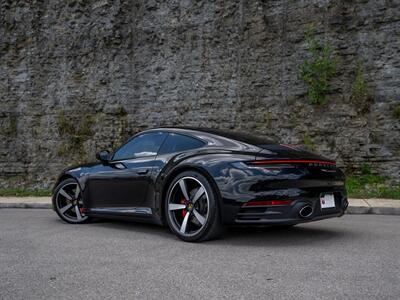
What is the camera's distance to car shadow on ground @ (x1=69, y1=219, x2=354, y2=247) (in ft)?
16.4

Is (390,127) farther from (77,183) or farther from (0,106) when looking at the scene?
(0,106)

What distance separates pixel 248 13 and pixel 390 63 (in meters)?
4.10

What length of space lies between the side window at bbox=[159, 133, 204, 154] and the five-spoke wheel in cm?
171

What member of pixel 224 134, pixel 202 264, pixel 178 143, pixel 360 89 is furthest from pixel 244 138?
pixel 360 89

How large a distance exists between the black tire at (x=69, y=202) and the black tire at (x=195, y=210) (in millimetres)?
1954

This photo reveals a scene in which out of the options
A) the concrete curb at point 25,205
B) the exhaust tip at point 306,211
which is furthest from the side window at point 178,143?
the concrete curb at point 25,205

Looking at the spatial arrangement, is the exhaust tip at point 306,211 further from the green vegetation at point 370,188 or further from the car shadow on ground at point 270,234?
the green vegetation at point 370,188

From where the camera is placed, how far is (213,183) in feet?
15.8

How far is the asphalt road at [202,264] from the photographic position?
317 cm

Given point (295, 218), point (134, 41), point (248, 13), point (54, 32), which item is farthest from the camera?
point (54, 32)

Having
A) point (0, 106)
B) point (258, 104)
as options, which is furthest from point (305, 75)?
point (0, 106)

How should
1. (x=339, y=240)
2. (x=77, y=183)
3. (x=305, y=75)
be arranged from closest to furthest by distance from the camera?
1. (x=339, y=240)
2. (x=77, y=183)
3. (x=305, y=75)

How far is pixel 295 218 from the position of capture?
182 inches

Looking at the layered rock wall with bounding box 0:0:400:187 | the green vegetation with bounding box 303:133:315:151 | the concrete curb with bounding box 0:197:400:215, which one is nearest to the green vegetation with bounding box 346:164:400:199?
the layered rock wall with bounding box 0:0:400:187
